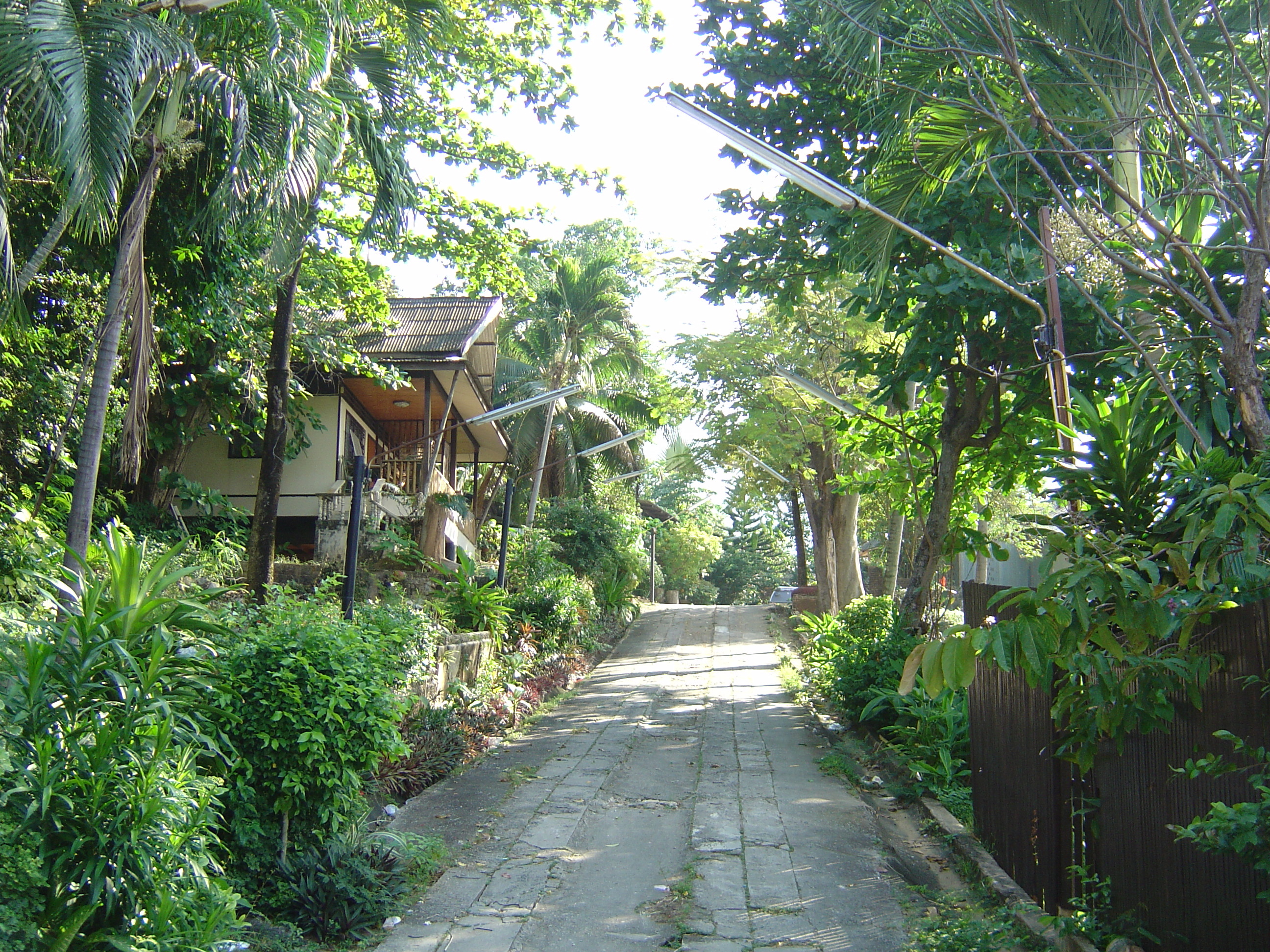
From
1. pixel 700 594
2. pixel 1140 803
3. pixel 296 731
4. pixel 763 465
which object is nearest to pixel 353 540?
pixel 296 731

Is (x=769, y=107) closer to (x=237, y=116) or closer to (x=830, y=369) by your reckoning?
(x=237, y=116)

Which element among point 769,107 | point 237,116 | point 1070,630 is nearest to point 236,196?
point 237,116

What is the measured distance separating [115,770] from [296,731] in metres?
1.47

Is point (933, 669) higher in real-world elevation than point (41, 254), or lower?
lower

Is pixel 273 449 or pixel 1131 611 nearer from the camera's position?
pixel 1131 611

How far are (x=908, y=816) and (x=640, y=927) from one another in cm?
349

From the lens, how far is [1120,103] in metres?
6.24

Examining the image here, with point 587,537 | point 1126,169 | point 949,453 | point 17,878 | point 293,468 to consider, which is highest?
point 1126,169

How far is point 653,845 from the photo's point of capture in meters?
7.36

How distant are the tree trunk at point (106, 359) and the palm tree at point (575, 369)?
55.8 feet

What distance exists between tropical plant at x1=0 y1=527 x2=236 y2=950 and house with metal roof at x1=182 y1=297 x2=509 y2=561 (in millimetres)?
10671

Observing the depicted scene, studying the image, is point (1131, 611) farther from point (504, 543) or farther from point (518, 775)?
point (504, 543)

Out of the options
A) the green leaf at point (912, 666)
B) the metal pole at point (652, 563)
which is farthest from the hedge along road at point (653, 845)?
the metal pole at point (652, 563)

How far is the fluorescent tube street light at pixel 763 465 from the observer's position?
20.7m
